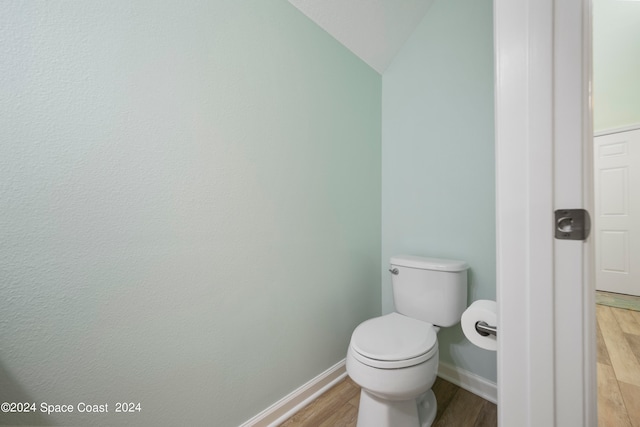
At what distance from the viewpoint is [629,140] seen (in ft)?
7.63

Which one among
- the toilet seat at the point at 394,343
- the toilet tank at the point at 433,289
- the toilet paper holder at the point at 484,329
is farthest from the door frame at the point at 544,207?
the toilet tank at the point at 433,289

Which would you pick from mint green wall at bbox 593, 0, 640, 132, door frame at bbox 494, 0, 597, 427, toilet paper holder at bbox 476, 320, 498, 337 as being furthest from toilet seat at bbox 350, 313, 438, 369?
mint green wall at bbox 593, 0, 640, 132

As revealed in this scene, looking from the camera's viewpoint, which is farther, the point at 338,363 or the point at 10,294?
the point at 338,363

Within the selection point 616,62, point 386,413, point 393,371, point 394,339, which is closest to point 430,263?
point 394,339

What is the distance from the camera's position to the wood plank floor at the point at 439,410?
109 cm

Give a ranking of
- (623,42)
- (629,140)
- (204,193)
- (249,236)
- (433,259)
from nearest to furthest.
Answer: (204,193)
(249,236)
(433,259)
(623,42)
(629,140)

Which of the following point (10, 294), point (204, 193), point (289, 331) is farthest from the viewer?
point (289, 331)

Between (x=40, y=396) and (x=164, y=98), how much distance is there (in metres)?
0.93

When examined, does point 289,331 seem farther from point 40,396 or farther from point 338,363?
point 40,396

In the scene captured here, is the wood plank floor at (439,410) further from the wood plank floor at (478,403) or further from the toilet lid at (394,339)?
the toilet lid at (394,339)

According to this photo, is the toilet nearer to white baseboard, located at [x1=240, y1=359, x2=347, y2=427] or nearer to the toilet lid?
the toilet lid

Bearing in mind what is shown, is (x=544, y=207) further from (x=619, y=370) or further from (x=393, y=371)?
(x=619, y=370)

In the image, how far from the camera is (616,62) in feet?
5.88

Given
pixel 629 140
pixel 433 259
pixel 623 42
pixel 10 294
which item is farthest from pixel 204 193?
pixel 629 140
